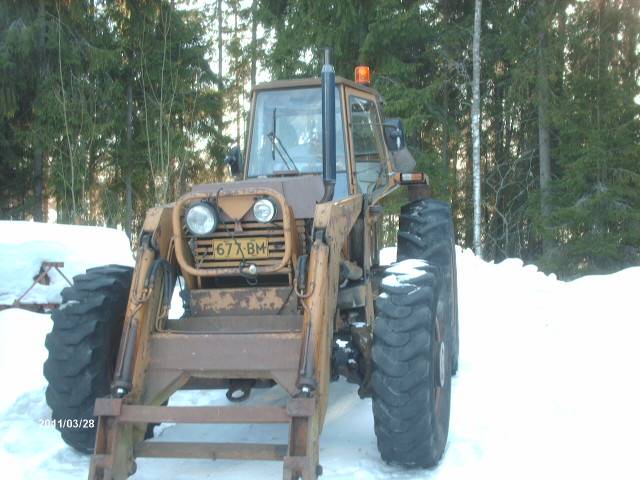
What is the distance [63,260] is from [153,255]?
6617 mm

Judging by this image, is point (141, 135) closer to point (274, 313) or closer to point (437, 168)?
point (437, 168)

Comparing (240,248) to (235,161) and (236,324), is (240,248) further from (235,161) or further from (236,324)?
(235,161)

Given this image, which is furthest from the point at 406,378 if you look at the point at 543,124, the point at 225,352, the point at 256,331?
the point at 543,124

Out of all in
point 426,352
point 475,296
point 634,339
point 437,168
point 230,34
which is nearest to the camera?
point 426,352

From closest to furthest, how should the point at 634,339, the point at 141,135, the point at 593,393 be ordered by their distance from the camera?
the point at 593,393
the point at 634,339
the point at 141,135

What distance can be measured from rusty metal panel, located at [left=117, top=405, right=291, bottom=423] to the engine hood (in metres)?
1.37

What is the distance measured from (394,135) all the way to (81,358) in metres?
3.17

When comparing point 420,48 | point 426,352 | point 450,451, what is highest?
point 420,48

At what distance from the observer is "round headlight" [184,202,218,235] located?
4559mm

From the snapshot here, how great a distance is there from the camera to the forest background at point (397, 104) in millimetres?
17328

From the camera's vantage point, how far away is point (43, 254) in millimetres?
10453

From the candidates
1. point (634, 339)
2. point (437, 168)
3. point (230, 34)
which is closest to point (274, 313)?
point (634, 339)

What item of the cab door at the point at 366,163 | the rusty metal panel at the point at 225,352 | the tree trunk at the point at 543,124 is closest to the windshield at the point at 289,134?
the cab door at the point at 366,163

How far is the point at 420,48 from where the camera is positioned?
19719 millimetres
